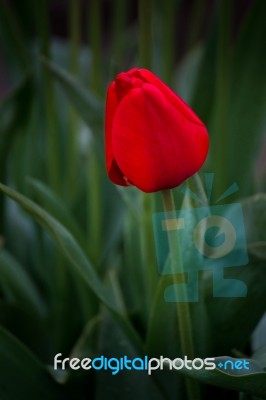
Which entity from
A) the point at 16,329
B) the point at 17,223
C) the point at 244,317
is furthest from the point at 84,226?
the point at 244,317

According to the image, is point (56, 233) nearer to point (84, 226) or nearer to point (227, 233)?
point (227, 233)

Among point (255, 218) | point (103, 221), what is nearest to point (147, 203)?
point (255, 218)

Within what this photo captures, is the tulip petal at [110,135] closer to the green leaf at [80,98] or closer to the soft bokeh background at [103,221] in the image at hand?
the soft bokeh background at [103,221]

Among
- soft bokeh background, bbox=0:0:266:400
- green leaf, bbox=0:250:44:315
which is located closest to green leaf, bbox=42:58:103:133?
soft bokeh background, bbox=0:0:266:400

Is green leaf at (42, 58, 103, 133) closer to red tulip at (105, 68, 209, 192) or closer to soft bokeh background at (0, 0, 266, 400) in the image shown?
soft bokeh background at (0, 0, 266, 400)

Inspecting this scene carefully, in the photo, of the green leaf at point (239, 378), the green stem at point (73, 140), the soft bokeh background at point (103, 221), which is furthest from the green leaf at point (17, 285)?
the green leaf at point (239, 378)
